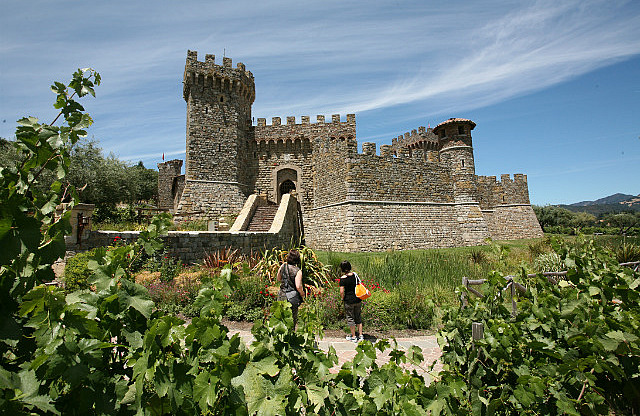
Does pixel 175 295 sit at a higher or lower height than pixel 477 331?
lower

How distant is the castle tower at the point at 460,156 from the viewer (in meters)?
19.3

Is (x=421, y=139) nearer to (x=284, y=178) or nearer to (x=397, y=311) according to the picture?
(x=284, y=178)

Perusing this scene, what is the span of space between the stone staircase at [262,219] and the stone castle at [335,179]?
51 centimetres

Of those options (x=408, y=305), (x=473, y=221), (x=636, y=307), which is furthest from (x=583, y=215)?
(x=636, y=307)

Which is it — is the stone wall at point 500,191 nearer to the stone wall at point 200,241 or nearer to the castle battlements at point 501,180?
the castle battlements at point 501,180

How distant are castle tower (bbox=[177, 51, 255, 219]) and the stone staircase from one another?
3.19 metres

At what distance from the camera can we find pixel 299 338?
172 cm

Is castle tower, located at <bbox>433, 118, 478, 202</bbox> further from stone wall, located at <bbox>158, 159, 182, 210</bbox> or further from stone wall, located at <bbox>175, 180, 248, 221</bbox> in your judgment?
stone wall, located at <bbox>158, 159, 182, 210</bbox>

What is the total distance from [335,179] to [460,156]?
7.89m

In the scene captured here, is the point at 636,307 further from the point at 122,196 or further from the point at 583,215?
the point at 583,215

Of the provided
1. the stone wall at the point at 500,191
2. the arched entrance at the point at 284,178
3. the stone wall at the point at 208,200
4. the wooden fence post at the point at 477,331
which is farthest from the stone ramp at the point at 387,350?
the stone wall at the point at 500,191

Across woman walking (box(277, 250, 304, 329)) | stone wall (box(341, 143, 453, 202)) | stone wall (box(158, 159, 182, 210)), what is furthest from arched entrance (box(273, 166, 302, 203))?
woman walking (box(277, 250, 304, 329))

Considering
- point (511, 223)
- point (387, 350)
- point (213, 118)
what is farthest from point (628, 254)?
point (213, 118)

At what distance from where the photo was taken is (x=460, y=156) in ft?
63.4
